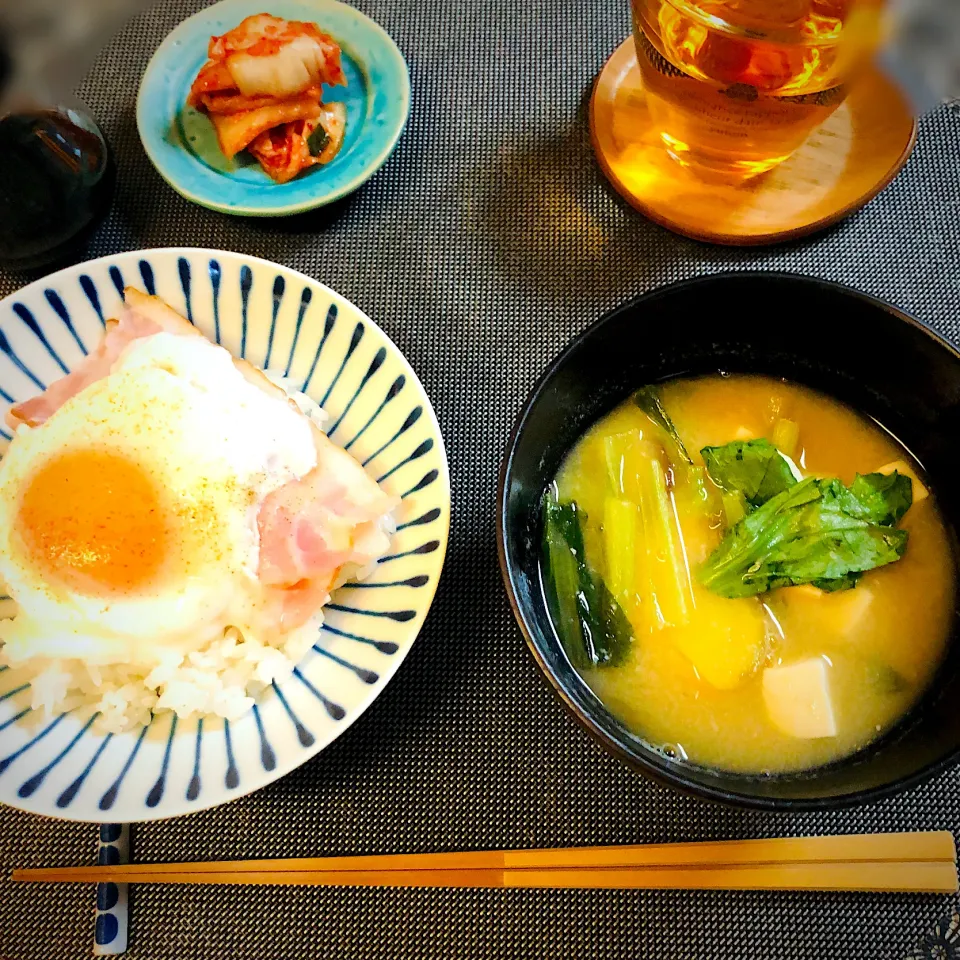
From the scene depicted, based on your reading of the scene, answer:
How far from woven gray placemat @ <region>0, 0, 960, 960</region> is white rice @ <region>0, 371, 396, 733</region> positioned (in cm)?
19

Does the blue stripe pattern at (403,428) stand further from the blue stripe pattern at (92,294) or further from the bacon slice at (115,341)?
the blue stripe pattern at (92,294)

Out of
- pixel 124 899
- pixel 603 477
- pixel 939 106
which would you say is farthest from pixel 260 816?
pixel 939 106

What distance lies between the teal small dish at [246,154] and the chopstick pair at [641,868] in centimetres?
124

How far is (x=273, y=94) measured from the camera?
1631mm

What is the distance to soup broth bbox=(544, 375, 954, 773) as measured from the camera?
117cm

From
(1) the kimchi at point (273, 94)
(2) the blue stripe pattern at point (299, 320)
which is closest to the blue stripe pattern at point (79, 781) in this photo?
(2) the blue stripe pattern at point (299, 320)

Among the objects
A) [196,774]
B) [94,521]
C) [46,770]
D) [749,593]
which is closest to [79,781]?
[46,770]

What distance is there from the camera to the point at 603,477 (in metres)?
1.31

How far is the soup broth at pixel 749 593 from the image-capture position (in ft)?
3.84

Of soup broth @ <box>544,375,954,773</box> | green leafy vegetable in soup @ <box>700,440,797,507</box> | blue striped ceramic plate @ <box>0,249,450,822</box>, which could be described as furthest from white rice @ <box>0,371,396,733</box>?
green leafy vegetable in soup @ <box>700,440,797,507</box>

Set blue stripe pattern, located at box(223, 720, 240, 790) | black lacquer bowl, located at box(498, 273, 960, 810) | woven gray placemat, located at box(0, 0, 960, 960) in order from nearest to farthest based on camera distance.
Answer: black lacquer bowl, located at box(498, 273, 960, 810)
blue stripe pattern, located at box(223, 720, 240, 790)
woven gray placemat, located at box(0, 0, 960, 960)

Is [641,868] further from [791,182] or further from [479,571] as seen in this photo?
[791,182]

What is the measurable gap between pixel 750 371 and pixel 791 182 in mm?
521

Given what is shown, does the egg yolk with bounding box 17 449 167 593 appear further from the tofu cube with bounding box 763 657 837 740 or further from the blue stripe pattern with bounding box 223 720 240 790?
the tofu cube with bounding box 763 657 837 740
